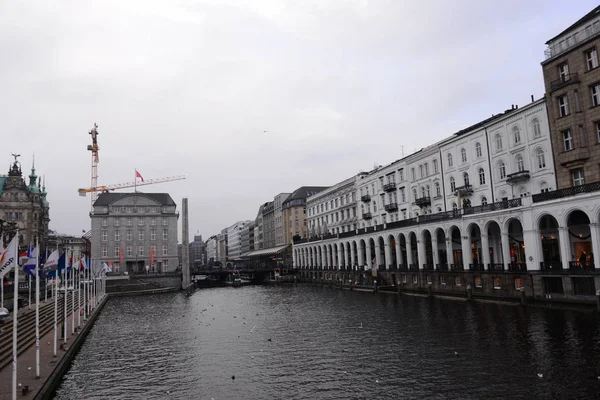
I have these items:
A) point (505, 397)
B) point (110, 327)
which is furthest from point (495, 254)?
point (110, 327)

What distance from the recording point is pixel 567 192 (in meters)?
44.7

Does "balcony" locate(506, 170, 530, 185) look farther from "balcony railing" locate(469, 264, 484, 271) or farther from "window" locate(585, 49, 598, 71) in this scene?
"window" locate(585, 49, 598, 71)

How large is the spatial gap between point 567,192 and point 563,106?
1092cm

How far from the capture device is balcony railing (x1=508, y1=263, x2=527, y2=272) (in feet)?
163

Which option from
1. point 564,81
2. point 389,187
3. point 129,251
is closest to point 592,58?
point 564,81

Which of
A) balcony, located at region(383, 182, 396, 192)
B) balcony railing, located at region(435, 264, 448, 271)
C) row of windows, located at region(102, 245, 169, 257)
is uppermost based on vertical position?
balcony, located at region(383, 182, 396, 192)

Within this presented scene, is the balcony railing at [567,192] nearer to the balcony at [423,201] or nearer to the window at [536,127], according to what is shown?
the window at [536,127]

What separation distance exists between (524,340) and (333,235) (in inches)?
3114

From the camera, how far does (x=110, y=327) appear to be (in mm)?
48344

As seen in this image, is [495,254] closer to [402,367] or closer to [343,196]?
[402,367]

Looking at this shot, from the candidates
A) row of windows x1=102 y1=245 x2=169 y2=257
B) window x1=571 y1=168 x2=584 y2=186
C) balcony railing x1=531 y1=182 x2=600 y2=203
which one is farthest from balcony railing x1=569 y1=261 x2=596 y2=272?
row of windows x1=102 y1=245 x2=169 y2=257

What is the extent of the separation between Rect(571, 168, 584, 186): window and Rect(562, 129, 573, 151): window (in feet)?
8.18

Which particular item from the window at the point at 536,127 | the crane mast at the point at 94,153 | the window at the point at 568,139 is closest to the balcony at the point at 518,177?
the window at the point at 536,127

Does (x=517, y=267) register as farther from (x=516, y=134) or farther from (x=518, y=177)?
(x=516, y=134)
